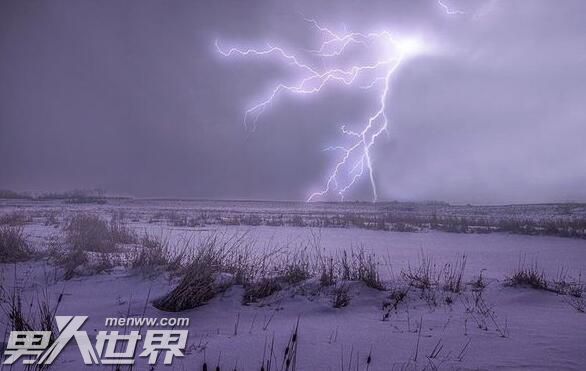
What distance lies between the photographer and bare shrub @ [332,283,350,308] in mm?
4942

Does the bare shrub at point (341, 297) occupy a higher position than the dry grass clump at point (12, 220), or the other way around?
the dry grass clump at point (12, 220)

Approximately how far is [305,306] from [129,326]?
84.6 inches

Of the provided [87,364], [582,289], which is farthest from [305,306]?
[582,289]

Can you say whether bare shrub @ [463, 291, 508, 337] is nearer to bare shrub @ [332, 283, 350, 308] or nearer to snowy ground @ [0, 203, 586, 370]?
snowy ground @ [0, 203, 586, 370]

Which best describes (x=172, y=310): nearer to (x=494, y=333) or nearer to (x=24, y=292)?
(x=24, y=292)

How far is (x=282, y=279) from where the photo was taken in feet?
19.6

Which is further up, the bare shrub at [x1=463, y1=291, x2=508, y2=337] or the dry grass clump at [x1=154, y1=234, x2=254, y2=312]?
the dry grass clump at [x1=154, y1=234, x2=254, y2=312]

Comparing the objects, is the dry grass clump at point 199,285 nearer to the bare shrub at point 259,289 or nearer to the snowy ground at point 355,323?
the snowy ground at point 355,323

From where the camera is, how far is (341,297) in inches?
203

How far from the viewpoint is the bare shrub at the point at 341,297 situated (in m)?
4.94

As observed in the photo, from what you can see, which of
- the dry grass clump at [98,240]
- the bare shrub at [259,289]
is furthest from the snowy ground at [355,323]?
the dry grass clump at [98,240]

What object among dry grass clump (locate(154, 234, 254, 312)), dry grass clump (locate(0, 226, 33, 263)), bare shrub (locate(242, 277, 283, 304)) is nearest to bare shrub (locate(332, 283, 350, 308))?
bare shrub (locate(242, 277, 283, 304))

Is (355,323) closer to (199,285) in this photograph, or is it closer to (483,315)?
(483,315)

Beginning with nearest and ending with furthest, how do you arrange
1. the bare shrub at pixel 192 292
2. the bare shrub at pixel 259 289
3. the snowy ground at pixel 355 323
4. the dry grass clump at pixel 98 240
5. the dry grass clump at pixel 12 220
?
the snowy ground at pixel 355 323 → the bare shrub at pixel 192 292 → the bare shrub at pixel 259 289 → the dry grass clump at pixel 98 240 → the dry grass clump at pixel 12 220
